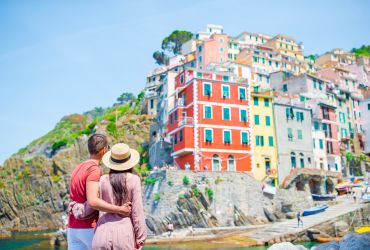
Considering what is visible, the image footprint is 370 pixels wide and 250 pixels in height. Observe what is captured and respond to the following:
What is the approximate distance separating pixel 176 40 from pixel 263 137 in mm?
55330

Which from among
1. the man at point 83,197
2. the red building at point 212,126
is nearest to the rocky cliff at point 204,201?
the red building at point 212,126

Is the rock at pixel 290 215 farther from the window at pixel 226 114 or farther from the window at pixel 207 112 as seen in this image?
the window at pixel 207 112

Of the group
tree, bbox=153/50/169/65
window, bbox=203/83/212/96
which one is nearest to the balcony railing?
window, bbox=203/83/212/96

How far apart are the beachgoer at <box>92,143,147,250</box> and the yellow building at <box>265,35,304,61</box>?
290ft

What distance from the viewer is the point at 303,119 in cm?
4703

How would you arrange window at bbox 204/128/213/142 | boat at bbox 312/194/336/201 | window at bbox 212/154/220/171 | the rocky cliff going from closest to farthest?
the rocky cliff → window at bbox 212/154/220/171 → window at bbox 204/128/213/142 → boat at bbox 312/194/336/201

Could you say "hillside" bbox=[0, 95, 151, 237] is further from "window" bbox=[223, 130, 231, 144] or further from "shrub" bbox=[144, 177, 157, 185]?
"shrub" bbox=[144, 177, 157, 185]

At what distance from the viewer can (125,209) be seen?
4.10 m

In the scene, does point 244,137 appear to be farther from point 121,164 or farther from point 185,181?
point 121,164

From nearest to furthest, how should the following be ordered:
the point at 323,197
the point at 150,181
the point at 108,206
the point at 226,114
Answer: the point at 108,206 → the point at 150,181 → the point at 323,197 → the point at 226,114

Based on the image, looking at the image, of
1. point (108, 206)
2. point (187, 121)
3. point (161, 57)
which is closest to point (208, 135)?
point (187, 121)

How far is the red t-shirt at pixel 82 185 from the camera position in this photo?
4430mm

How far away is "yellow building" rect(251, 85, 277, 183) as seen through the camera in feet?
137

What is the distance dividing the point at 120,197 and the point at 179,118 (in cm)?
3683
